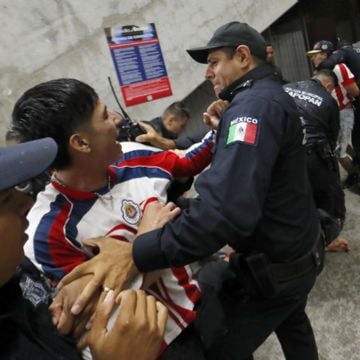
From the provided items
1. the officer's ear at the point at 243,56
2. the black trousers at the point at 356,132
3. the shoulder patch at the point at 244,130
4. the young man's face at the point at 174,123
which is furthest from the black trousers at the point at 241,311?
the black trousers at the point at 356,132

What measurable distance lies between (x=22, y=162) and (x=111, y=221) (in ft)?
1.29

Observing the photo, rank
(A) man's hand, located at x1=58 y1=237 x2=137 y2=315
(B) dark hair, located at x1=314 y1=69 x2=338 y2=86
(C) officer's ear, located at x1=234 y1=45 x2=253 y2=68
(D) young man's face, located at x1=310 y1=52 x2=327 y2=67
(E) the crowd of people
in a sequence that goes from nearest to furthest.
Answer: (E) the crowd of people
(A) man's hand, located at x1=58 y1=237 x2=137 y2=315
(C) officer's ear, located at x1=234 y1=45 x2=253 y2=68
(B) dark hair, located at x1=314 y1=69 x2=338 y2=86
(D) young man's face, located at x1=310 y1=52 x2=327 y2=67

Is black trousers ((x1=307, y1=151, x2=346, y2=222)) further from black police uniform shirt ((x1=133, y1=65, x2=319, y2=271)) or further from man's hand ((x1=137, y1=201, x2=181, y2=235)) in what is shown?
man's hand ((x1=137, y1=201, x2=181, y2=235))

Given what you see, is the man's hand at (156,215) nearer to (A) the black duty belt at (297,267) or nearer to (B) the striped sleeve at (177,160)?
(B) the striped sleeve at (177,160)

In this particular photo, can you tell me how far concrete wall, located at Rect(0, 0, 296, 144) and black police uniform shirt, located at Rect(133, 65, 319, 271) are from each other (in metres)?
2.02

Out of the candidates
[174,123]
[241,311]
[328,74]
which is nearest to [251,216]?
[241,311]

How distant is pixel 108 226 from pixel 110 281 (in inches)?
6.6

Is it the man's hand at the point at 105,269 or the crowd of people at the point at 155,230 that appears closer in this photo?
the crowd of people at the point at 155,230

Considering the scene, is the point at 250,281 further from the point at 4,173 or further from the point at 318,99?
the point at 318,99

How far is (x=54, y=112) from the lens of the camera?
0.84 meters

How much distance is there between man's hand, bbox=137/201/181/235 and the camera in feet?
3.03

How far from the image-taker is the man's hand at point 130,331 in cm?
61

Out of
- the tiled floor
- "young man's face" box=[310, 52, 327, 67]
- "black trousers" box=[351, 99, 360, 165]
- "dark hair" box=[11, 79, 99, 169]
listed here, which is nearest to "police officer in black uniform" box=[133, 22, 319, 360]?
"dark hair" box=[11, 79, 99, 169]

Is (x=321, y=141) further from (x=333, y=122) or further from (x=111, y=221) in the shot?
(x=111, y=221)
